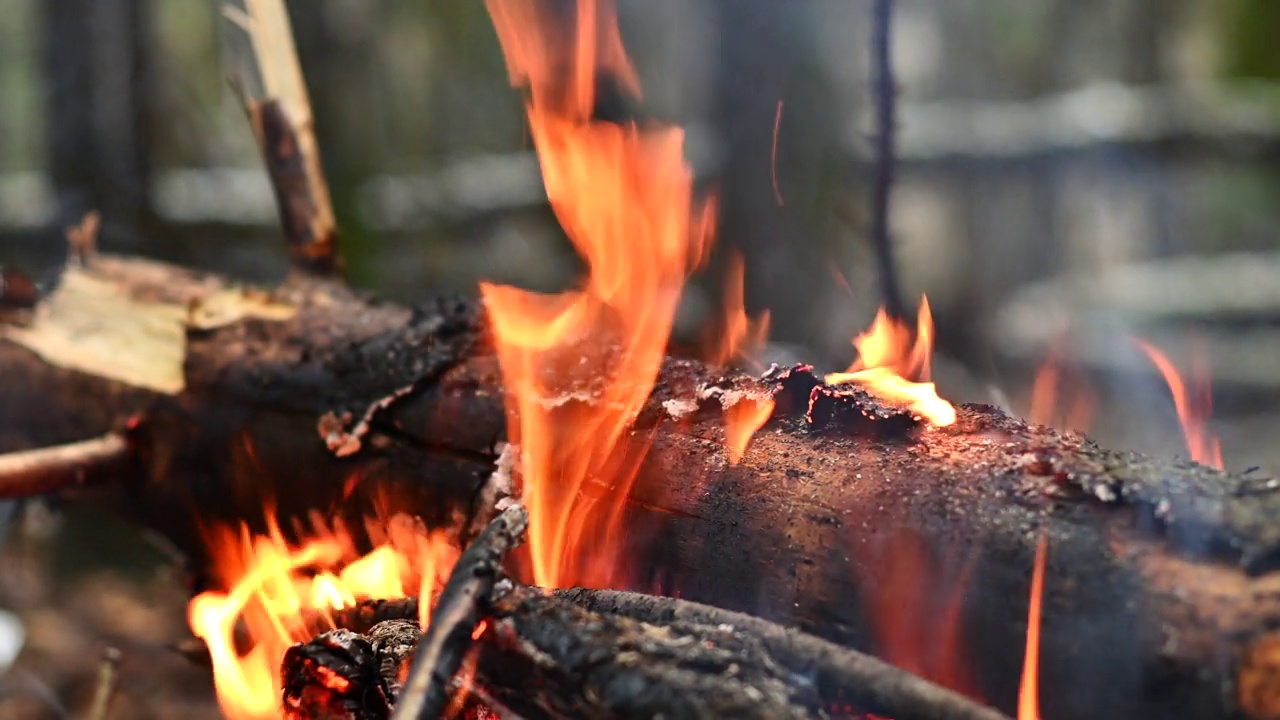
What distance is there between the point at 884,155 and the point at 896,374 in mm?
946

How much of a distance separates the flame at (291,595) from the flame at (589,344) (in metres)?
0.26

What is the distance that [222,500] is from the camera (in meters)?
2.18

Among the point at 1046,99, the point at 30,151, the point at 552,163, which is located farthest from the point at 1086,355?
the point at 30,151

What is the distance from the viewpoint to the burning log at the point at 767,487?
114 centimetres

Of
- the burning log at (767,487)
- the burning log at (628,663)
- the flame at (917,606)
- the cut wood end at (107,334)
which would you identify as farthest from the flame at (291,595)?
the flame at (917,606)

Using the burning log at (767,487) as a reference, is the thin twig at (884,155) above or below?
above

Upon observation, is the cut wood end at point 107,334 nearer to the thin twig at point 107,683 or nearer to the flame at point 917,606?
the thin twig at point 107,683

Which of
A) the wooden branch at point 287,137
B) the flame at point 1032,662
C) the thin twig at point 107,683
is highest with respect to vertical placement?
the wooden branch at point 287,137

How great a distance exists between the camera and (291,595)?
1.82 m

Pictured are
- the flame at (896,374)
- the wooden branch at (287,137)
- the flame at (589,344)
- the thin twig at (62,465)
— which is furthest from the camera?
the wooden branch at (287,137)

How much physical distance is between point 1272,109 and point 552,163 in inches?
175

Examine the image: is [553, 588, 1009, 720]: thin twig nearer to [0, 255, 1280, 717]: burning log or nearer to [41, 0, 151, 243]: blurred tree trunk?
[0, 255, 1280, 717]: burning log

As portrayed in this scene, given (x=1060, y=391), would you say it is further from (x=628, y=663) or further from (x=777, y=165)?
(x=628, y=663)

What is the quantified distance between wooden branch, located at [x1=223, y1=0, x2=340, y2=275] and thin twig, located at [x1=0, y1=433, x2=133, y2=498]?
661mm
